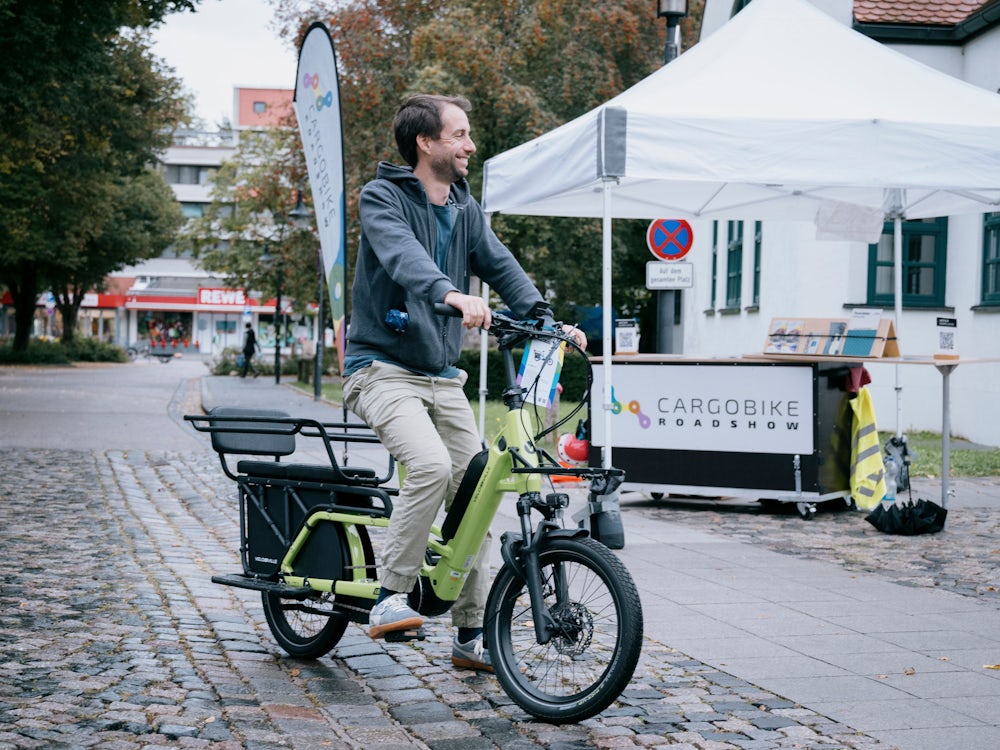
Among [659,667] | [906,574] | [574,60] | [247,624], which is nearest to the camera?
[659,667]

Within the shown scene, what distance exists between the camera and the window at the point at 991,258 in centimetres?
1758

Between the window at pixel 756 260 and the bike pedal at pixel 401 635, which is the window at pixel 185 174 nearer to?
the window at pixel 756 260

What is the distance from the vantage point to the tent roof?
346 inches

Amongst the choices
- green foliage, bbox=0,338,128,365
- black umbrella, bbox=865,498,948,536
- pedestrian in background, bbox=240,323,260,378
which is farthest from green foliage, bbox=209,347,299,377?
black umbrella, bbox=865,498,948,536

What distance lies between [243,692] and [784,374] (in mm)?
6618

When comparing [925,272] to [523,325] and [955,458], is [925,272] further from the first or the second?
[523,325]

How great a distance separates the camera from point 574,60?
27.1 metres

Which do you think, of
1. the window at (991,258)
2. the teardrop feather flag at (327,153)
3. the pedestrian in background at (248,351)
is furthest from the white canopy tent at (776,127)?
the pedestrian in background at (248,351)

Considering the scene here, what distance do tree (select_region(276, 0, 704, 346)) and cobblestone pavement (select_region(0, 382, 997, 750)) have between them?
62.3 feet

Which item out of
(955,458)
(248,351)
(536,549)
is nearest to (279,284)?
(248,351)

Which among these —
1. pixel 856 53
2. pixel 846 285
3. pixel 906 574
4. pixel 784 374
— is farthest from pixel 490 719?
pixel 846 285

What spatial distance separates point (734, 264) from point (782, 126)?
15.8 meters

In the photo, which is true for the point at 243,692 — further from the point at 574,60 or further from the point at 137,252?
the point at 137,252

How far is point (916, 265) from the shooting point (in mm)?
19016
